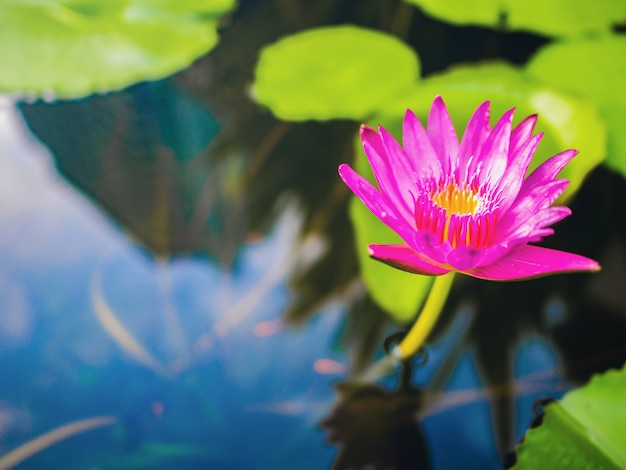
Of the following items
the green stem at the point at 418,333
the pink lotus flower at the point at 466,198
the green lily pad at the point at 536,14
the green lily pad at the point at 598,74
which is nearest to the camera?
A: the pink lotus flower at the point at 466,198

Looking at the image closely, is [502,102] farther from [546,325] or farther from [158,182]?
[158,182]

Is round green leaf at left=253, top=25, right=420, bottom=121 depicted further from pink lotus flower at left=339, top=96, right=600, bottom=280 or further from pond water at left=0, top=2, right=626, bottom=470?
pink lotus flower at left=339, top=96, right=600, bottom=280

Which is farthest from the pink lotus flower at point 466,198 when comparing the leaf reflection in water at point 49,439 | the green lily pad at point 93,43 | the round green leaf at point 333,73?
the green lily pad at point 93,43

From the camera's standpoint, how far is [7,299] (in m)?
0.66

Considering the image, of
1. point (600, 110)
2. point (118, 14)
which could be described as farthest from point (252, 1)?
point (600, 110)

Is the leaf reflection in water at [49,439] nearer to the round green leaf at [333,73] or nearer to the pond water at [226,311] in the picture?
the pond water at [226,311]

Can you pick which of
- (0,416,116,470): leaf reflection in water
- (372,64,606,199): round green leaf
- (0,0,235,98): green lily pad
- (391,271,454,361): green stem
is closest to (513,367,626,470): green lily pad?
(391,271,454,361): green stem

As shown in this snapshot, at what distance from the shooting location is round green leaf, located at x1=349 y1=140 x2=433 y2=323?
65 centimetres

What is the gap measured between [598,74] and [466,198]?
1.42ft

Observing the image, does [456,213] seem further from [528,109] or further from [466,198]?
[528,109]

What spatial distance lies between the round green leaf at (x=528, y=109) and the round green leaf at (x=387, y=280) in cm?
13

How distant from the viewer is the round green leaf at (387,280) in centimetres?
65

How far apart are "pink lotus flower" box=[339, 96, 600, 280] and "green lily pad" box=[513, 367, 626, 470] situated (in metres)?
0.19

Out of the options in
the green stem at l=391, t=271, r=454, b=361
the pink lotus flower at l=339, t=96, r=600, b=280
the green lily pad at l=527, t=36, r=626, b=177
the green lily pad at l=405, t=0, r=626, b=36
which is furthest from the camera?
the green lily pad at l=405, t=0, r=626, b=36
